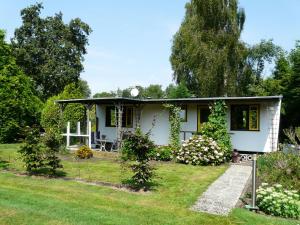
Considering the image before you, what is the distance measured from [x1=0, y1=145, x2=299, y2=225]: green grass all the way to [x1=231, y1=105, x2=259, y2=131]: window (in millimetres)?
5321

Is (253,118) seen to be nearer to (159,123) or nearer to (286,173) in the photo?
(159,123)

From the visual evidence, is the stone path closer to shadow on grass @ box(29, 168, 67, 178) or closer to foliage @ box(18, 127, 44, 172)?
shadow on grass @ box(29, 168, 67, 178)

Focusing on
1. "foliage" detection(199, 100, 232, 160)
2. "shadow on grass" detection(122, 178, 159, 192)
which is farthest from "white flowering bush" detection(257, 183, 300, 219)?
"foliage" detection(199, 100, 232, 160)

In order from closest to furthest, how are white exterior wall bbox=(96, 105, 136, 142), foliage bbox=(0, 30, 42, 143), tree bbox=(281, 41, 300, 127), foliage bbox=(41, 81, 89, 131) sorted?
foliage bbox=(0, 30, 42, 143), white exterior wall bbox=(96, 105, 136, 142), foliage bbox=(41, 81, 89, 131), tree bbox=(281, 41, 300, 127)

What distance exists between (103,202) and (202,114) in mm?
10537

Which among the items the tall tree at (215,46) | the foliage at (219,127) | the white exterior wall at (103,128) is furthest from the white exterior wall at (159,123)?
the tall tree at (215,46)

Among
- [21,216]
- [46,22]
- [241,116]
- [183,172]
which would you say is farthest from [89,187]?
[46,22]

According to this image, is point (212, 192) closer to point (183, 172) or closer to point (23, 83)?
point (183, 172)

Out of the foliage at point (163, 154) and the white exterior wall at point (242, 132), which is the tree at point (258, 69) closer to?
the white exterior wall at point (242, 132)

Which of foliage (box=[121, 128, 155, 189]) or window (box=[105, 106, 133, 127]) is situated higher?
window (box=[105, 106, 133, 127])

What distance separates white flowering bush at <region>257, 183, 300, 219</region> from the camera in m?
7.22

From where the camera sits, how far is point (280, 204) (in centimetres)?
724

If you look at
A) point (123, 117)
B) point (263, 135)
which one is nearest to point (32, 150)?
point (123, 117)

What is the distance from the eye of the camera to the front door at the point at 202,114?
57.0ft
